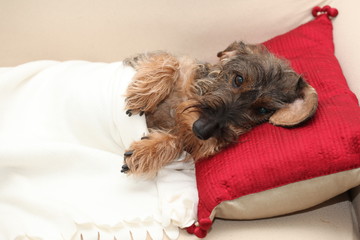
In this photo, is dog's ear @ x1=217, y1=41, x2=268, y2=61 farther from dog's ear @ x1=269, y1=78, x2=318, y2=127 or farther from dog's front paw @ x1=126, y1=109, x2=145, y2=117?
dog's front paw @ x1=126, y1=109, x2=145, y2=117

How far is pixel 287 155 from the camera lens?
2270 millimetres

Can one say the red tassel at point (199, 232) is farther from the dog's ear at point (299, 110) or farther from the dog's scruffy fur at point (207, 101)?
the dog's ear at point (299, 110)

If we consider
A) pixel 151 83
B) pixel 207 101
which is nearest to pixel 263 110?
pixel 207 101

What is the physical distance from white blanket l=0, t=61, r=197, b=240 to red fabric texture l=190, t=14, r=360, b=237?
0.28 metres

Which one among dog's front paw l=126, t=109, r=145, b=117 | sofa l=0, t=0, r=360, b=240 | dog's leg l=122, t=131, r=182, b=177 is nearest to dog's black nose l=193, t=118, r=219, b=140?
dog's leg l=122, t=131, r=182, b=177

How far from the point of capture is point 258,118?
8.44ft

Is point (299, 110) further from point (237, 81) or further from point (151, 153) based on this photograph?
point (151, 153)

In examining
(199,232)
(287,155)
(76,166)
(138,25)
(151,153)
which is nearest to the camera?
(287,155)

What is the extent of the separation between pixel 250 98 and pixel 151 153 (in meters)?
0.76

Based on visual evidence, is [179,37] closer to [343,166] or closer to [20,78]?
[20,78]

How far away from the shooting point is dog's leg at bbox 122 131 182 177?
262cm

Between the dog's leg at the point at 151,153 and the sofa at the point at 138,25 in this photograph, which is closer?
the dog's leg at the point at 151,153

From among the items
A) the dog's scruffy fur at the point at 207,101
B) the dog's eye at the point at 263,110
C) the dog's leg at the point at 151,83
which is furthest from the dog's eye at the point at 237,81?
the dog's leg at the point at 151,83

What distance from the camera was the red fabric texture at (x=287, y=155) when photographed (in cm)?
221
